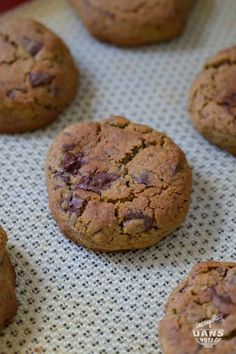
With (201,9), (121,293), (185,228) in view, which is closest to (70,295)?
(121,293)

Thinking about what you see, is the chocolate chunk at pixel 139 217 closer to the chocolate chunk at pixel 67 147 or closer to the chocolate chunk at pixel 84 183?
the chocolate chunk at pixel 84 183

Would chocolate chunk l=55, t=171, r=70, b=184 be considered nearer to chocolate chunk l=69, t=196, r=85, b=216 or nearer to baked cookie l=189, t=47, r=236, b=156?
chocolate chunk l=69, t=196, r=85, b=216

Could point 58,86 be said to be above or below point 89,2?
below

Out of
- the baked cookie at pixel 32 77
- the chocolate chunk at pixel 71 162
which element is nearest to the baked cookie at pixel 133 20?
the baked cookie at pixel 32 77

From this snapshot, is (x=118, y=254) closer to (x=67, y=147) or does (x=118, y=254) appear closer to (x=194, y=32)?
(x=67, y=147)

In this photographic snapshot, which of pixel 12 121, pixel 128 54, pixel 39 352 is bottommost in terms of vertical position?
pixel 39 352

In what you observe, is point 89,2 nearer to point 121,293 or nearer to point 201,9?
point 201,9
